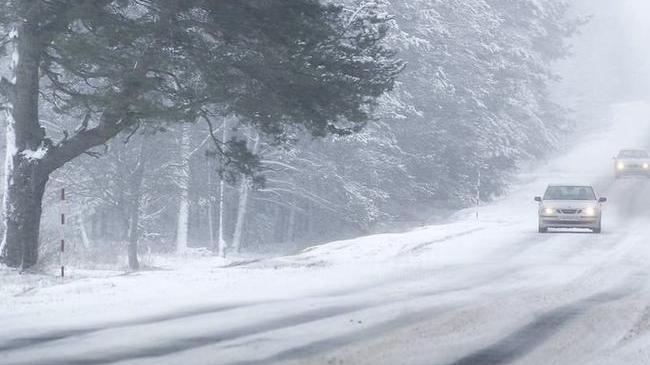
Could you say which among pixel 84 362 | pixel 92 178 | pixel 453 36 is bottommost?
pixel 84 362

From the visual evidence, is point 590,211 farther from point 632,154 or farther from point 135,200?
point 632,154

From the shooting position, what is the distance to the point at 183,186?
45438 mm

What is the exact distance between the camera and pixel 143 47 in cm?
2205

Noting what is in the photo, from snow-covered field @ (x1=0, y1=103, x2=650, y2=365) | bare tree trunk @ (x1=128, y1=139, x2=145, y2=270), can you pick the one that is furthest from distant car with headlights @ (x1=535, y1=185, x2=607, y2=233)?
bare tree trunk @ (x1=128, y1=139, x2=145, y2=270)

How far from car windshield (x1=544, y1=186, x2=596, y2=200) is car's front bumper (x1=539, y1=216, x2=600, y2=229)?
121 centimetres

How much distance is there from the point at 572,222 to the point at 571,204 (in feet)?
1.95

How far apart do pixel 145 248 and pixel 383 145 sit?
10.1 m

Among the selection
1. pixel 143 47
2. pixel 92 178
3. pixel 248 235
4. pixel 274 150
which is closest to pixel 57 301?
pixel 143 47

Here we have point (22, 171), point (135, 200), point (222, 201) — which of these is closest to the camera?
point (22, 171)

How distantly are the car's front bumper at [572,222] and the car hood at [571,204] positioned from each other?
0.33 metres

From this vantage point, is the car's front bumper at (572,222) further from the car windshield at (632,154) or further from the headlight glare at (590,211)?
the car windshield at (632,154)

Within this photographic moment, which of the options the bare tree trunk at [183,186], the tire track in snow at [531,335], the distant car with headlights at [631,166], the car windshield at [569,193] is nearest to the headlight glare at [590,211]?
the car windshield at [569,193]

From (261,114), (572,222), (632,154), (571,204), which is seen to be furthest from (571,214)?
(632,154)

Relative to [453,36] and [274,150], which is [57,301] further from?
[453,36]
